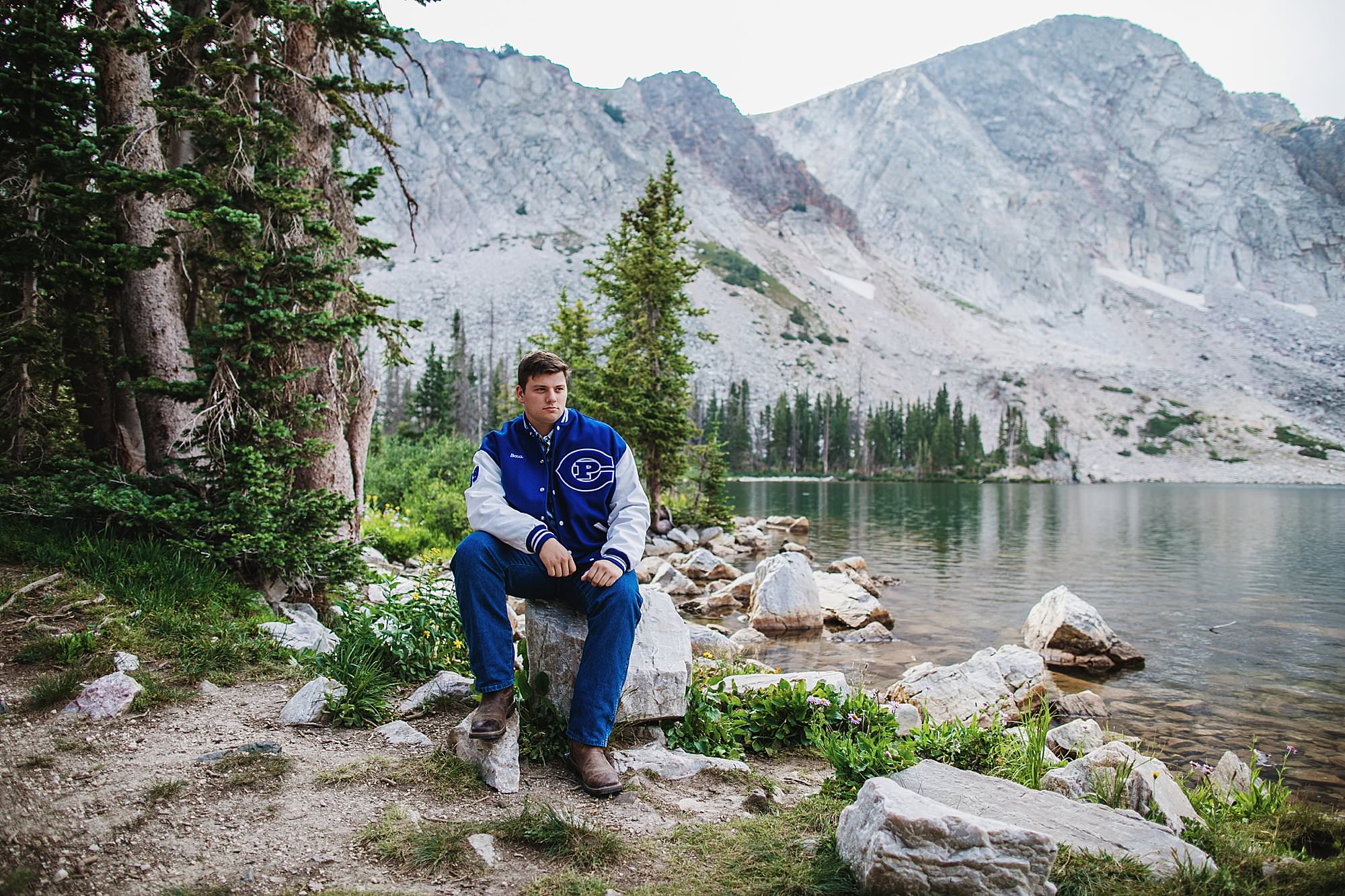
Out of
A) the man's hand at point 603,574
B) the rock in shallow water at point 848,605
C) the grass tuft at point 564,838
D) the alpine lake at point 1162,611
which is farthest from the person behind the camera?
the rock in shallow water at point 848,605

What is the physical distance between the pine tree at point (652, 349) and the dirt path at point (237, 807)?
18890mm

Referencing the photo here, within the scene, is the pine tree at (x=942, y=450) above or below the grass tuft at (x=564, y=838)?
above

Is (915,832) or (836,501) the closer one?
(915,832)

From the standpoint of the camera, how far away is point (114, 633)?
16.9 feet

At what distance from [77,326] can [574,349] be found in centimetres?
1967

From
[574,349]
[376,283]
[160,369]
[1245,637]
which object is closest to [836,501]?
[574,349]

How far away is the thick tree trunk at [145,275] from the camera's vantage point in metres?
7.30

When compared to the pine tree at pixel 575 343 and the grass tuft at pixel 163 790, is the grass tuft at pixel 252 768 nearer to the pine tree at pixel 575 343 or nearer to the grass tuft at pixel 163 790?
the grass tuft at pixel 163 790

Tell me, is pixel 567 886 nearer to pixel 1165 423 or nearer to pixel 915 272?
pixel 1165 423

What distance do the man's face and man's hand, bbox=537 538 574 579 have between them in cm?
83

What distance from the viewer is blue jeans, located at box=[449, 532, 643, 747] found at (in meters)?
3.93

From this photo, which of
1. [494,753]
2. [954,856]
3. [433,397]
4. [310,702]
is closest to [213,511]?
[310,702]

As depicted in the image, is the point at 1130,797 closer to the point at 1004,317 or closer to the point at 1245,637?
the point at 1245,637

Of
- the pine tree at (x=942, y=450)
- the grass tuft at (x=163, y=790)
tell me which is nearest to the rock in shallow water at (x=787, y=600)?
the grass tuft at (x=163, y=790)
